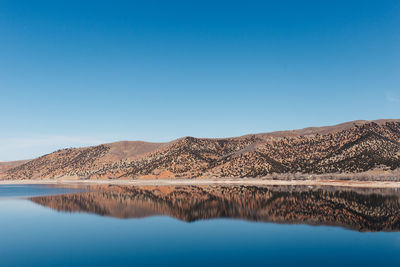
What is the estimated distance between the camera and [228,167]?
434 ft

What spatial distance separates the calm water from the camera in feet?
85.5

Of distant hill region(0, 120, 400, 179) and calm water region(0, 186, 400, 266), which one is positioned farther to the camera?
distant hill region(0, 120, 400, 179)

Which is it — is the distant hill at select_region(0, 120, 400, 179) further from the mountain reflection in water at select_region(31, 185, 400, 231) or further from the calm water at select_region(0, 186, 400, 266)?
the calm water at select_region(0, 186, 400, 266)

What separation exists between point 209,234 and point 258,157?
10161 centimetres

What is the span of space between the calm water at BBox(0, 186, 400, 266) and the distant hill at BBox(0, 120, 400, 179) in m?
59.3

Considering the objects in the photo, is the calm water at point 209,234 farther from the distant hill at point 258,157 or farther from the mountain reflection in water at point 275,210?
the distant hill at point 258,157

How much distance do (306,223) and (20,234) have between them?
2983 centimetres

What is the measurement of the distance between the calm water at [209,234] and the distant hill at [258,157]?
5932 cm

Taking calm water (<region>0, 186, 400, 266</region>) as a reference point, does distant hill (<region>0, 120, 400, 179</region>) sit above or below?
above

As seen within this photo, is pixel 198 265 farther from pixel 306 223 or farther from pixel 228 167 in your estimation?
pixel 228 167

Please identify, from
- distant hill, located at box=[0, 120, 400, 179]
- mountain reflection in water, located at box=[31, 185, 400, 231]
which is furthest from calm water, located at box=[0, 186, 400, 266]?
distant hill, located at box=[0, 120, 400, 179]

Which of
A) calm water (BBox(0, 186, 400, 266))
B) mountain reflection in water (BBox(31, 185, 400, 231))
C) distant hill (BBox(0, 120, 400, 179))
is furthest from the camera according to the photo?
distant hill (BBox(0, 120, 400, 179))

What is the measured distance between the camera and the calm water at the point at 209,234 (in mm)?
26047

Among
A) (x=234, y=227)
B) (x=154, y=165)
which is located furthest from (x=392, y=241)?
(x=154, y=165)
